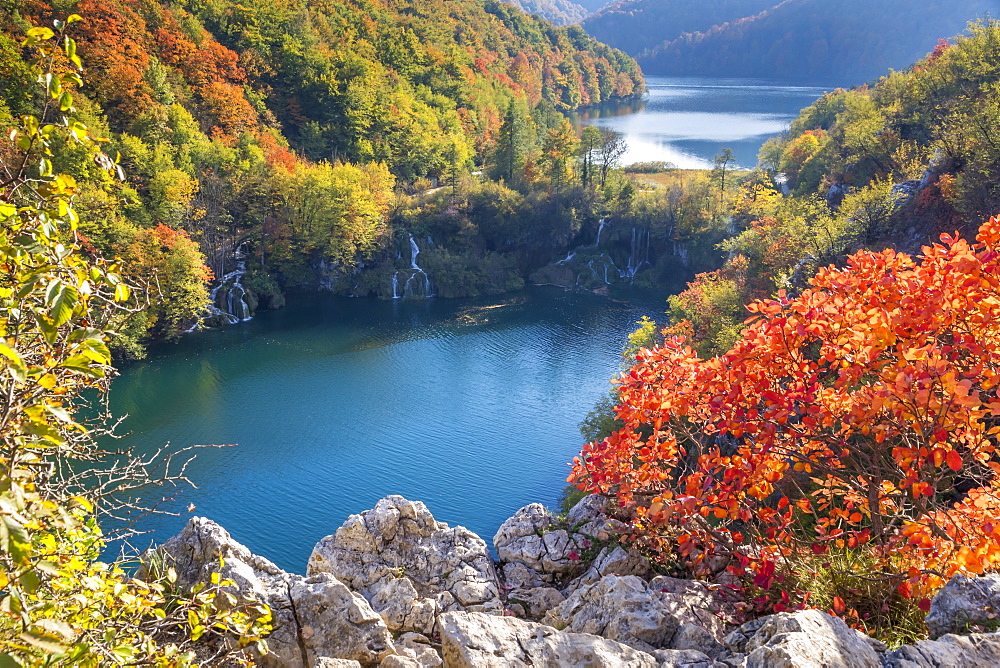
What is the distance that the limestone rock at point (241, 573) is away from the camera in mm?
6859

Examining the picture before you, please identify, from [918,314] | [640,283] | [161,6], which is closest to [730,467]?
[918,314]

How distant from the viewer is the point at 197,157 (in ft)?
130

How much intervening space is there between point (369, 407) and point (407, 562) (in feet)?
55.3

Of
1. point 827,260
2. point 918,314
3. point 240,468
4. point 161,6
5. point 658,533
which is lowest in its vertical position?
point 240,468

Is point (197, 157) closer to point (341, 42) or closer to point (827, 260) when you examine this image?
point (341, 42)

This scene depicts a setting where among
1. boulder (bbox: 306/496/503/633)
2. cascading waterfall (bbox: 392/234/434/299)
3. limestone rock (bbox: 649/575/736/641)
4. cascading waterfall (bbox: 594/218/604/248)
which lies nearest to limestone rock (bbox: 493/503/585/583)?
boulder (bbox: 306/496/503/633)

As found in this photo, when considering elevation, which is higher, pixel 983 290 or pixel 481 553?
pixel 983 290

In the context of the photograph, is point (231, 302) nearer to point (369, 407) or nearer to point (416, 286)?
point (416, 286)

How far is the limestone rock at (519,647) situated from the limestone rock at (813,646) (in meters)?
1.06

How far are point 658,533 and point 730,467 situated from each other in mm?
2848

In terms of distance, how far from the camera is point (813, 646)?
4.29 metres

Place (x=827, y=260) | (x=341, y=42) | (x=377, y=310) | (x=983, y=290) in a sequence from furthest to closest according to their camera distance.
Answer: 1. (x=341, y=42)
2. (x=377, y=310)
3. (x=827, y=260)
4. (x=983, y=290)

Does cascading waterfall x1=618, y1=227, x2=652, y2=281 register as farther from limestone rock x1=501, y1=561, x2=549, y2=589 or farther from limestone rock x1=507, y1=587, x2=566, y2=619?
limestone rock x1=507, y1=587, x2=566, y2=619

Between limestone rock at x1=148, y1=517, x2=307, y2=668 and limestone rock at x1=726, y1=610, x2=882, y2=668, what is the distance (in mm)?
4660
